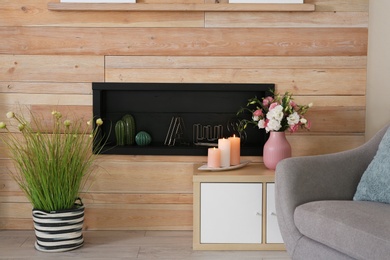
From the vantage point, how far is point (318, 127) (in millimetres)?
4273

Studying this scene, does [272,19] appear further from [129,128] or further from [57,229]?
[57,229]

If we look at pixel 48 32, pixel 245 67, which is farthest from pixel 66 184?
pixel 245 67

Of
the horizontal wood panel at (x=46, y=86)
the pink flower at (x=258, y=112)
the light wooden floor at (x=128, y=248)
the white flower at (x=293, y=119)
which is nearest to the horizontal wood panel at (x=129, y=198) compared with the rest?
the light wooden floor at (x=128, y=248)

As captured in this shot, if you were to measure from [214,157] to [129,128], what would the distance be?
71 centimetres

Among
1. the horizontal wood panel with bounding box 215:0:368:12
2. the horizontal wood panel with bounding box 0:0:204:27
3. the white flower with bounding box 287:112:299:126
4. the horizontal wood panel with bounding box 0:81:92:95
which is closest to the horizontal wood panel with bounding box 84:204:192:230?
the horizontal wood panel with bounding box 0:81:92:95

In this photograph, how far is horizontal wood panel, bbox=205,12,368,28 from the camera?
418 centimetres

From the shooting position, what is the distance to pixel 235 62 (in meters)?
4.22

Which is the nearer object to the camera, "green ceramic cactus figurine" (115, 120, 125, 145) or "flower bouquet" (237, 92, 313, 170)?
"flower bouquet" (237, 92, 313, 170)

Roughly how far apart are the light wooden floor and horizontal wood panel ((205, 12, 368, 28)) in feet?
4.43

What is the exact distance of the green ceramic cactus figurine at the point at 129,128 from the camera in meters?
4.36

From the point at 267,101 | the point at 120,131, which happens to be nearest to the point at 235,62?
the point at 267,101

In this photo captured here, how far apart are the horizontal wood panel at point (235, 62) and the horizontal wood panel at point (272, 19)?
0.20 metres

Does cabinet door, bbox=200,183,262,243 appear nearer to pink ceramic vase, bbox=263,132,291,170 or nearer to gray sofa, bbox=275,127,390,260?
pink ceramic vase, bbox=263,132,291,170

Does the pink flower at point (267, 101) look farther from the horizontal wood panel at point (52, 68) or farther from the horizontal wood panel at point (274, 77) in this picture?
the horizontal wood panel at point (52, 68)
